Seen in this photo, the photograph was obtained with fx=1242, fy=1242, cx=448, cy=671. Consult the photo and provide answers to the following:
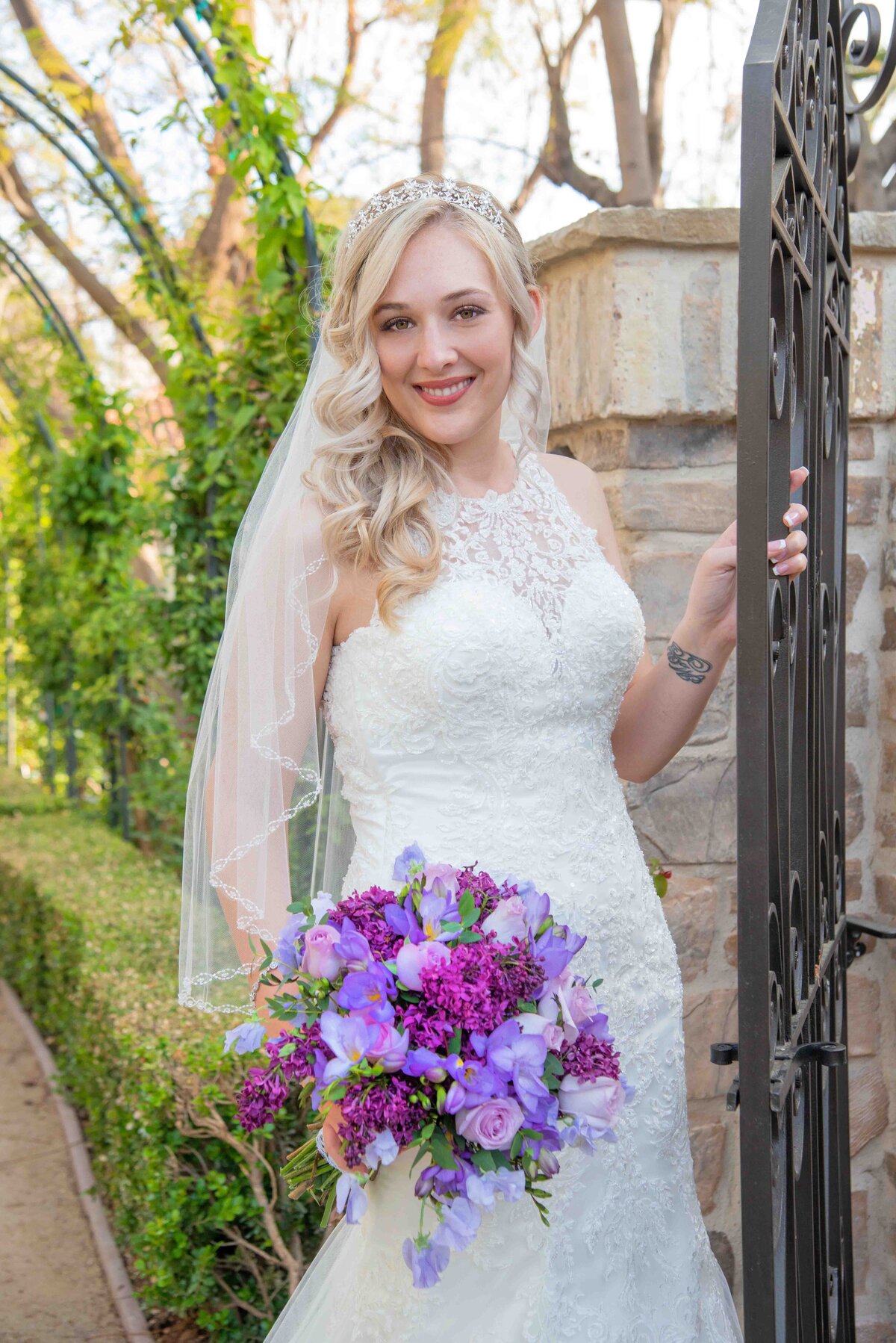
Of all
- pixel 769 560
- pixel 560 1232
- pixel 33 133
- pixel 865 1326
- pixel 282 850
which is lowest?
pixel 865 1326

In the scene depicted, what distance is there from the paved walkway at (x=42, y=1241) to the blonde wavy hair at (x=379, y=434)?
237cm

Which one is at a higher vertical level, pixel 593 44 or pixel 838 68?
pixel 593 44

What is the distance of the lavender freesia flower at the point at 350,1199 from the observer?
1.42m

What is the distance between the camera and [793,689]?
163 centimetres

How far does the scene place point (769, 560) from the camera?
1.38 meters

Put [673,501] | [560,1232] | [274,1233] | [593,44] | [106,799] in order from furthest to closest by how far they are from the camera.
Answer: [106,799], [593,44], [274,1233], [673,501], [560,1232]

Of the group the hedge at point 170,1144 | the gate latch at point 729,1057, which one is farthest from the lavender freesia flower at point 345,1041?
the hedge at point 170,1144

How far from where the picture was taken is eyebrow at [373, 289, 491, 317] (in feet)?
6.52

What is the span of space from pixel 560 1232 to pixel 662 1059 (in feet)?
1.08

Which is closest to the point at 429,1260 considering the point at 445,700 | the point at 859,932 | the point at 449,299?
the point at 445,700

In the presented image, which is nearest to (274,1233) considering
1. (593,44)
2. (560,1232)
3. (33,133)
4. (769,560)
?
(560,1232)

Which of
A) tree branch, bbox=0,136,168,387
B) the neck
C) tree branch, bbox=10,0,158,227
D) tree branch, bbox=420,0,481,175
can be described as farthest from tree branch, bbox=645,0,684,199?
the neck

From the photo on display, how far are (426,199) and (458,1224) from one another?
5.00 feet

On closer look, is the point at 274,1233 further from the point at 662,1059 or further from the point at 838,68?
the point at 838,68
